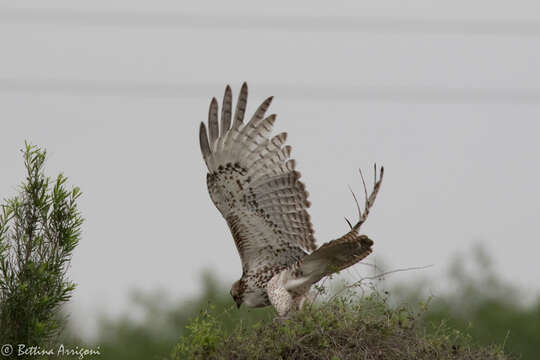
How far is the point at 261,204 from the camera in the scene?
24.1 feet

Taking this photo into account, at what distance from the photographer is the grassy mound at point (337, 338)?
5871mm

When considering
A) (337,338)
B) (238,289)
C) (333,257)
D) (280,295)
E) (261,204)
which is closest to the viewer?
(337,338)

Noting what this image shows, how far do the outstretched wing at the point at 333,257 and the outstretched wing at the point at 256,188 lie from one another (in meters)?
0.31

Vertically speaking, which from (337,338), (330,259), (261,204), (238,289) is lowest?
(337,338)

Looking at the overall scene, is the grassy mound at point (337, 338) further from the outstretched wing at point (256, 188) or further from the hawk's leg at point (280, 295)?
the outstretched wing at point (256, 188)

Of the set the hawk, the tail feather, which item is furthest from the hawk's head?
the tail feather

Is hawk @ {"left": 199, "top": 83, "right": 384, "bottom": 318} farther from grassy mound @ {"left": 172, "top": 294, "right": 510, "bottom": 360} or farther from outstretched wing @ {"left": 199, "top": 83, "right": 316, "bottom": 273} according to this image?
grassy mound @ {"left": 172, "top": 294, "right": 510, "bottom": 360}

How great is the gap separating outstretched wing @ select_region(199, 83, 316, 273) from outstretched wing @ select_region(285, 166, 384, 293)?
0.31 meters

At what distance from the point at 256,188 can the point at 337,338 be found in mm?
1856

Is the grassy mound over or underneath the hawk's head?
underneath

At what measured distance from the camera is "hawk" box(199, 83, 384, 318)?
23.8 feet

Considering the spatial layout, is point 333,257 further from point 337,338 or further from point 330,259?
point 337,338

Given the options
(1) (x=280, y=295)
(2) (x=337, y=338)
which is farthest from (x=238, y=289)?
(2) (x=337, y=338)

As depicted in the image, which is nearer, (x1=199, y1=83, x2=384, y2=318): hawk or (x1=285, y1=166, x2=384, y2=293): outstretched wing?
(x1=285, y1=166, x2=384, y2=293): outstretched wing
